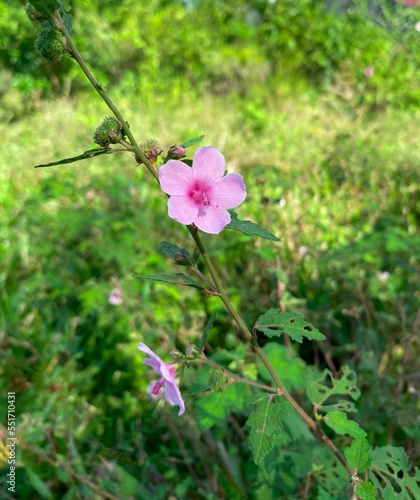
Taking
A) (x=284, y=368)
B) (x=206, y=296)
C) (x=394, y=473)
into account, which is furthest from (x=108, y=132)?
(x=206, y=296)

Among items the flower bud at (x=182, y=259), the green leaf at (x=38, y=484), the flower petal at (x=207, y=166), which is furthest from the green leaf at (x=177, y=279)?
the green leaf at (x=38, y=484)

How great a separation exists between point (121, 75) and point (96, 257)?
17.8 feet

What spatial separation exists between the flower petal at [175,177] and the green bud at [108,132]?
8 cm

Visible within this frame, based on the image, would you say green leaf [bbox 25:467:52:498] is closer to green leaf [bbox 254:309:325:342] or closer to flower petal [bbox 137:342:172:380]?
flower petal [bbox 137:342:172:380]

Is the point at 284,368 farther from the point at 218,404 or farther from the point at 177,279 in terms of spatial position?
the point at 177,279

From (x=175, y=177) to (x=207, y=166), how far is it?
0.05 m

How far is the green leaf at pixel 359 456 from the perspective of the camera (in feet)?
2.43

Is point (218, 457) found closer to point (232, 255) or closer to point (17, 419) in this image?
point (17, 419)

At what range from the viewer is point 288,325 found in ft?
2.35

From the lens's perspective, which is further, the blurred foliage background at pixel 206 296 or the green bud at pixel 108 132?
the blurred foliage background at pixel 206 296

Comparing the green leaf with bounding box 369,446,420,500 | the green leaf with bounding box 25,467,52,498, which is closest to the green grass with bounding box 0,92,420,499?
the green leaf with bounding box 25,467,52,498

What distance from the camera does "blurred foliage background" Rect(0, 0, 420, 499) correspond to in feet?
4.66

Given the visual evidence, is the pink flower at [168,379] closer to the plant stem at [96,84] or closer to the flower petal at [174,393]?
the flower petal at [174,393]

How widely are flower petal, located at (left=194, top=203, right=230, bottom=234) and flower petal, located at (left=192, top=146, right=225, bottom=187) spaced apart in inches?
1.5
